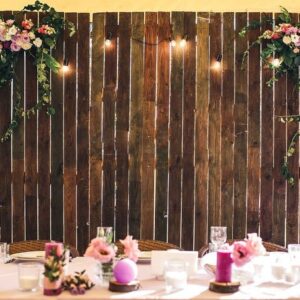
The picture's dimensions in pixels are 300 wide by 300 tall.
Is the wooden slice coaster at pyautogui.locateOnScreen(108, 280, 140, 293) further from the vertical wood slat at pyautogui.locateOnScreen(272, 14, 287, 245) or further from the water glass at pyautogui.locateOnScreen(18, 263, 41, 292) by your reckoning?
the vertical wood slat at pyautogui.locateOnScreen(272, 14, 287, 245)

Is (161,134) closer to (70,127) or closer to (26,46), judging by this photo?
(70,127)

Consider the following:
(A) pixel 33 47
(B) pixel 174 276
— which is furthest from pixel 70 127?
(B) pixel 174 276

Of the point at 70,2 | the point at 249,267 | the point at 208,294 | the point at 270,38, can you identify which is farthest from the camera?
the point at 70,2

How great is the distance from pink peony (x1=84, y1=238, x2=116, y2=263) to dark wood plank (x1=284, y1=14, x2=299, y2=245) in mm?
2580

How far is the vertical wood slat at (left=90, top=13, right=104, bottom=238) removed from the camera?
16.1ft

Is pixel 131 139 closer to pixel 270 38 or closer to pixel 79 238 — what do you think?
pixel 79 238

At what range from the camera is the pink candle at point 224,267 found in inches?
107

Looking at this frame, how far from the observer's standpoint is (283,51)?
Result: 189 inches

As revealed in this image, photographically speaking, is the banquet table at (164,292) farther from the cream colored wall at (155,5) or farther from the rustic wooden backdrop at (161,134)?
the cream colored wall at (155,5)

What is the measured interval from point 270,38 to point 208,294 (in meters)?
2.82

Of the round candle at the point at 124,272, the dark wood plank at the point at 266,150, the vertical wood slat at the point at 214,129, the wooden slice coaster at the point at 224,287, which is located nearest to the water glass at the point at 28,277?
the round candle at the point at 124,272

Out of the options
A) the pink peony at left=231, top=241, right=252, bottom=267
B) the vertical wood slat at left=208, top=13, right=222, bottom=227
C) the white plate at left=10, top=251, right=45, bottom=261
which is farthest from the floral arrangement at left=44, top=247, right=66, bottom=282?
the vertical wood slat at left=208, top=13, right=222, bottom=227

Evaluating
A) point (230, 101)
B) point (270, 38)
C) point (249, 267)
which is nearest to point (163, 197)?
point (230, 101)

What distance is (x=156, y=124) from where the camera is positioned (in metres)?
4.91
